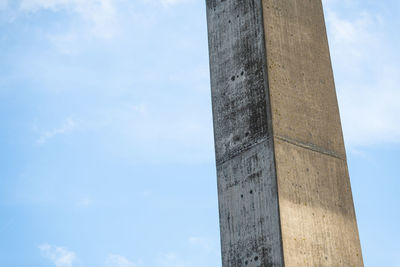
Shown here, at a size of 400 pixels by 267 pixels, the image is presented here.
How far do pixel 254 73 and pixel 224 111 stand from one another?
50 centimetres

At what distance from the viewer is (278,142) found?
544 cm

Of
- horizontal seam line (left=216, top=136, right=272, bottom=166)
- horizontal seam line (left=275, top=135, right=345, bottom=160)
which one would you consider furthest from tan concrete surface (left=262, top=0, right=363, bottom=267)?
horizontal seam line (left=216, top=136, right=272, bottom=166)

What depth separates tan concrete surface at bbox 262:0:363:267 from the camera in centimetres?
536

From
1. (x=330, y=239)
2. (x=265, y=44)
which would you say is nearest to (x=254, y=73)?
(x=265, y=44)

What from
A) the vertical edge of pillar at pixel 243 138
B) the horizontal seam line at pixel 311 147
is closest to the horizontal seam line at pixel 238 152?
the vertical edge of pillar at pixel 243 138

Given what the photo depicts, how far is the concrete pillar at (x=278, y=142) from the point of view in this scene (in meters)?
5.34

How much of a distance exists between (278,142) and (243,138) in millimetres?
412

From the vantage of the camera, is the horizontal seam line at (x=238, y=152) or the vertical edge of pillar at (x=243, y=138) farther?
the horizontal seam line at (x=238, y=152)

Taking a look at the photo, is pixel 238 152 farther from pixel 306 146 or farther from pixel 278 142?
pixel 306 146

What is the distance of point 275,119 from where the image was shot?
18.1 feet

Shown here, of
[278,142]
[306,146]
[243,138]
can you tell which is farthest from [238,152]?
[306,146]

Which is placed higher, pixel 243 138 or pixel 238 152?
pixel 243 138

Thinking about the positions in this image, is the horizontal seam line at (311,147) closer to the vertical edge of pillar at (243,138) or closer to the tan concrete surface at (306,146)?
the tan concrete surface at (306,146)

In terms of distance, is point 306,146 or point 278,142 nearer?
point 278,142
